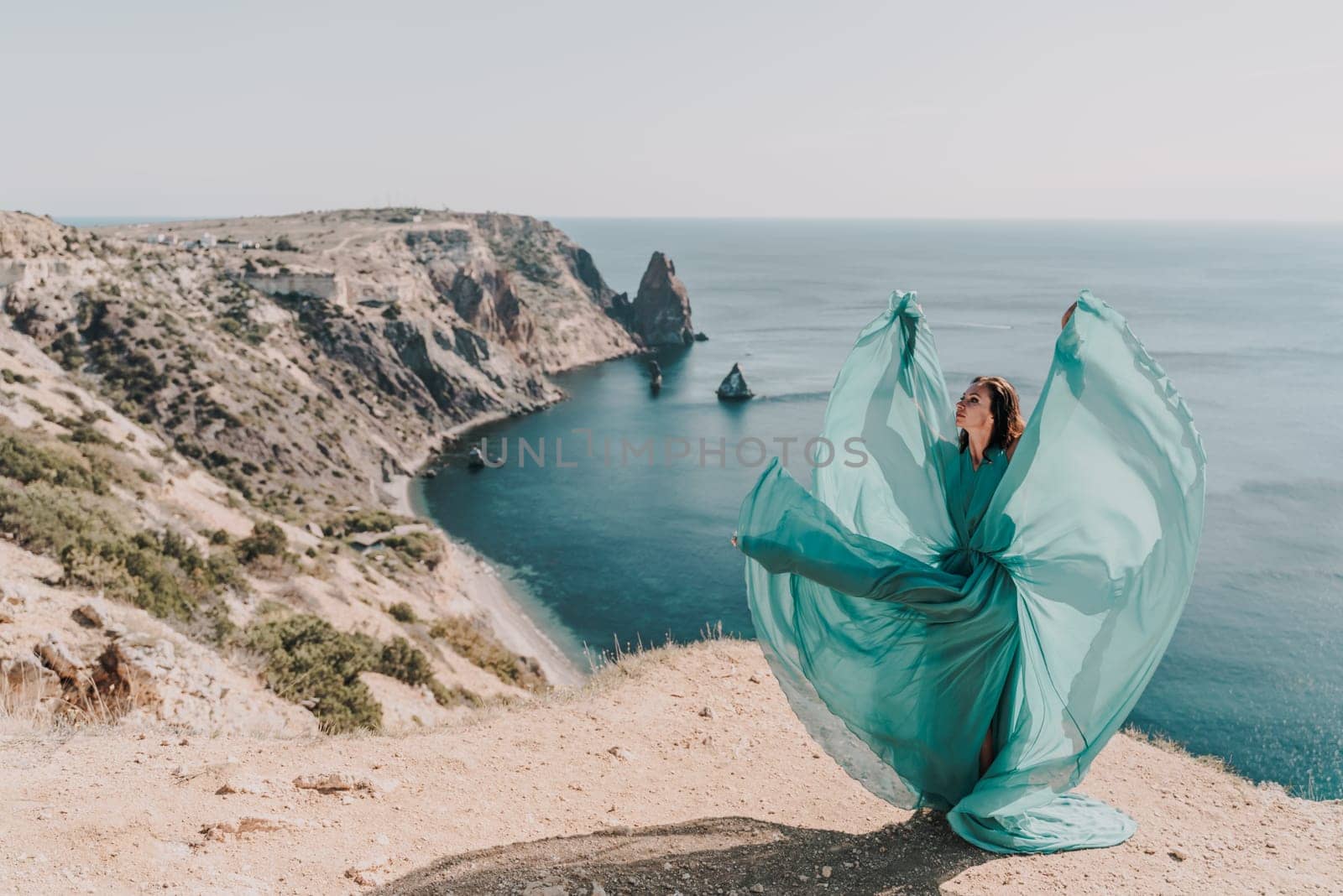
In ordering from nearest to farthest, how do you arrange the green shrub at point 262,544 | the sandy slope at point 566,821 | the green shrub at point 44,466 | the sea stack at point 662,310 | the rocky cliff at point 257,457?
1. the sandy slope at point 566,821
2. the rocky cliff at point 257,457
3. the green shrub at point 44,466
4. the green shrub at point 262,544
5. the sea stack at point 662,310

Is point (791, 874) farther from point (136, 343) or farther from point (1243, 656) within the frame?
point (136, 343)

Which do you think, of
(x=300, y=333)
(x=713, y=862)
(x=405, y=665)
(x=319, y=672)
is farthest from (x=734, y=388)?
(x=713, y=862)

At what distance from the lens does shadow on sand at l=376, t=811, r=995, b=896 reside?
A: 4.67 meters

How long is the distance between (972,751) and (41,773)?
5832 mm

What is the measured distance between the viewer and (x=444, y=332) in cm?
7362

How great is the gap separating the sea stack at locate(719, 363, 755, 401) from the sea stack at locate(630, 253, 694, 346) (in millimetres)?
30027

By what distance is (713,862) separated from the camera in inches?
197

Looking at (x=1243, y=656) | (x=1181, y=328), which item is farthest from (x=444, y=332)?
(x=1181, y=328)

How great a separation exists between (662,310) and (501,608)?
248ft

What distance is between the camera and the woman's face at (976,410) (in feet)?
16.4

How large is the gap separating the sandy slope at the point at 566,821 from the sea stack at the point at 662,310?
331 ft

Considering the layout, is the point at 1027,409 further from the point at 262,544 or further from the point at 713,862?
the point at 713,862

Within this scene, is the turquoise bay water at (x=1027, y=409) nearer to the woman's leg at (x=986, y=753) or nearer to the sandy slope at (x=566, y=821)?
the sandy slope at (x=566, y=821)

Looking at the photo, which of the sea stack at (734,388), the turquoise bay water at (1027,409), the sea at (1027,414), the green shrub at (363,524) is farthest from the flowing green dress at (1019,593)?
the sea stack at (734,388)
